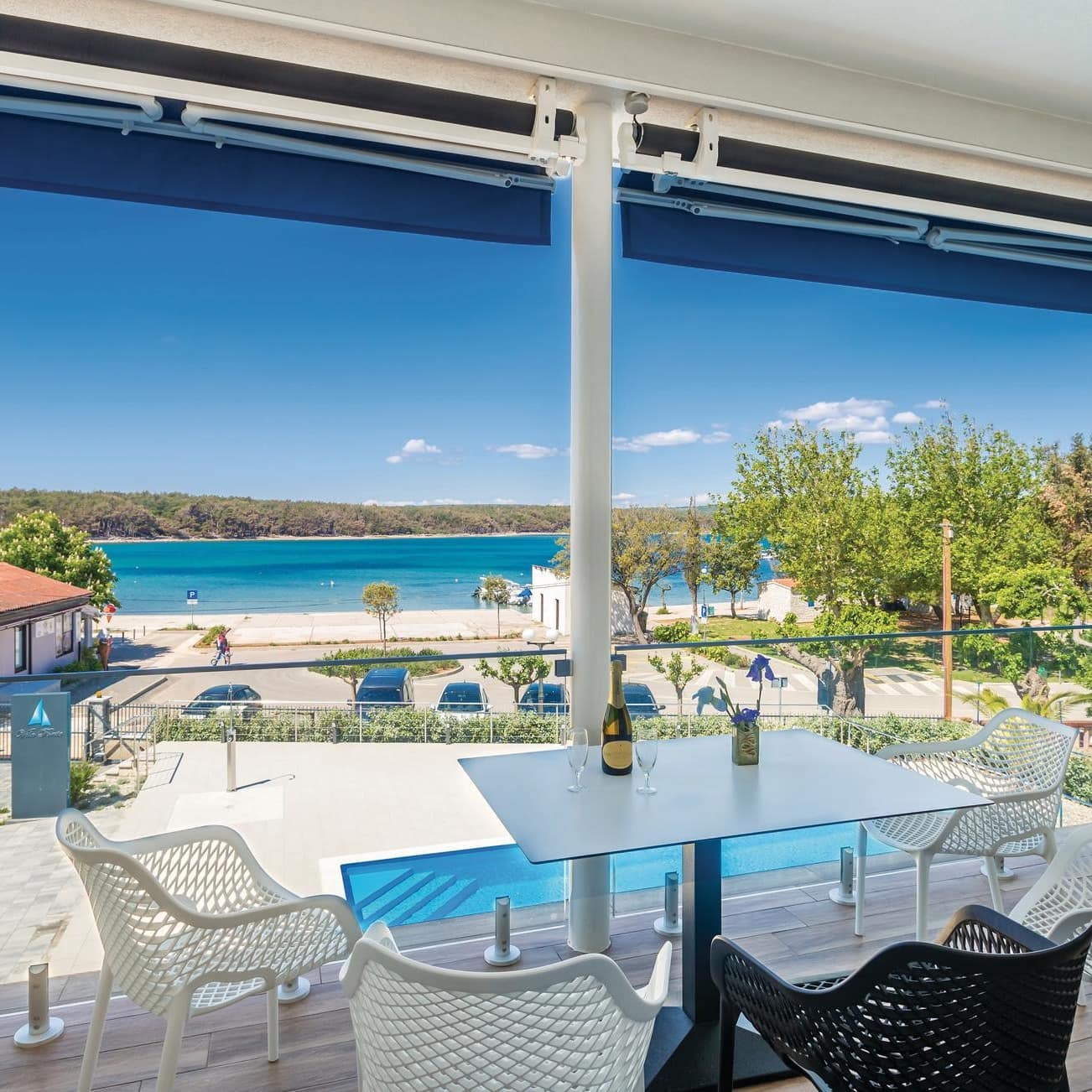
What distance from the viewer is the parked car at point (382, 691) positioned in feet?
7.85

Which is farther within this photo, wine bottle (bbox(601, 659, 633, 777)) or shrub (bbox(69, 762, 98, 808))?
shrub (bbox(69, 762, 98, 808))

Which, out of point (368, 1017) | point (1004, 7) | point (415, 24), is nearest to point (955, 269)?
point (1004, 7)

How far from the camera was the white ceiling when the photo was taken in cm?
219

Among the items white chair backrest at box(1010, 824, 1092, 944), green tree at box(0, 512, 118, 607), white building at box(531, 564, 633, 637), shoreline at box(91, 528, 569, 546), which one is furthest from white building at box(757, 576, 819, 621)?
white chair backrest at box(1010, 824, 1092, 944)

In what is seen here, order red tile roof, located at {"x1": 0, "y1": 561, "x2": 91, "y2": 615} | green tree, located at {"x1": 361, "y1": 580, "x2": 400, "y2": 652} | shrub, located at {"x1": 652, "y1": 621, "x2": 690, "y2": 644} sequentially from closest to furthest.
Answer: red tile roof, located at {"x1": 0, "y1": 561, "x2": 91, "y2": 615} < shrub, located at {"x1": 652, "y1": 621, "x2": 690, "y2": 644} < green tree, located at {"x1": 361, "y1": 580, "x2": 400, "y2": 652}

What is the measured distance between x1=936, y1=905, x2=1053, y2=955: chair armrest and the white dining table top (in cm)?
22

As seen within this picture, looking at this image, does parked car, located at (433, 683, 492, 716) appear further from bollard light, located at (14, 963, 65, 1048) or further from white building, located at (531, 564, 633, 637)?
white building, located at (531, 564, 633, 637)

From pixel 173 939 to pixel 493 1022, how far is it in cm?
84

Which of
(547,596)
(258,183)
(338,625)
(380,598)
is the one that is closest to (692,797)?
(258,183)

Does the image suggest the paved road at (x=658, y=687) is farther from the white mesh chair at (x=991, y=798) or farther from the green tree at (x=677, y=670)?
the white mesh chair at (x=991, y=798)

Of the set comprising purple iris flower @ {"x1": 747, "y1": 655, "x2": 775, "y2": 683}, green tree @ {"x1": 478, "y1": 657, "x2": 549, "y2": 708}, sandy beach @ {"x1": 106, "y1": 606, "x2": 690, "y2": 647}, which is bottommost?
sandy beach @ {"x1": 106, "y1": 606, "x2": 690, "y2": 647}

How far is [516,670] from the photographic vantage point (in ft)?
8.50

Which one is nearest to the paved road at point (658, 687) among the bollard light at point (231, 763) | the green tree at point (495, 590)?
the bollard light at point (231, 763)

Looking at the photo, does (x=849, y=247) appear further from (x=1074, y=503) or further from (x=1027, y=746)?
(x=1074, y=503)
